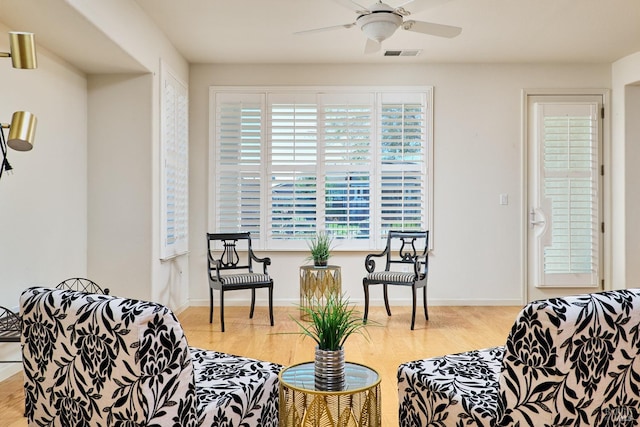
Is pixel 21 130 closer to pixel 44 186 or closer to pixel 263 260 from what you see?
pixel 44 186

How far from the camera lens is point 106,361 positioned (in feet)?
5.06

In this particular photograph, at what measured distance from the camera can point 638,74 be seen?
523 centimetres

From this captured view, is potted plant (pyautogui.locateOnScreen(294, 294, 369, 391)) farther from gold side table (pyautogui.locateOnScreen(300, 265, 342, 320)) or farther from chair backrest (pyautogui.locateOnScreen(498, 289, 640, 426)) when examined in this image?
gold side table (pyautogui.locateOnScreen(300, 265, 342, 320))

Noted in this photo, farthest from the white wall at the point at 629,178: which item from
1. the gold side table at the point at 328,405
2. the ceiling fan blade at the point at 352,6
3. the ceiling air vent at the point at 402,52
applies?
the gold side table at the point at 328,405

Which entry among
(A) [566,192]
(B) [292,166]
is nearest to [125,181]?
(B) [292,166]

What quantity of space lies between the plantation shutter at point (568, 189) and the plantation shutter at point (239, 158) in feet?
10.1

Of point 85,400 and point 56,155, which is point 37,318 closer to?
point 85,400

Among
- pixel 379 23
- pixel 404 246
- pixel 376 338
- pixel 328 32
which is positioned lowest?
pixel 376 338

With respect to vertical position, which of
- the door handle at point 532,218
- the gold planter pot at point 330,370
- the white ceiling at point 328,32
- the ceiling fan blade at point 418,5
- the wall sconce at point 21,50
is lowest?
the gold planter pot at point 330,370

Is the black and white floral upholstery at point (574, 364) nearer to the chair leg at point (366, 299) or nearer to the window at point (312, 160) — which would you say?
the chair leg at point (366, 299)

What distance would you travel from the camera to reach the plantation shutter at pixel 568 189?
561cm

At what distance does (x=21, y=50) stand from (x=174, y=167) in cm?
282

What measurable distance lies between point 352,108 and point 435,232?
164 cm

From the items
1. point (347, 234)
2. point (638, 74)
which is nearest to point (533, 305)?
point (347, 234)
